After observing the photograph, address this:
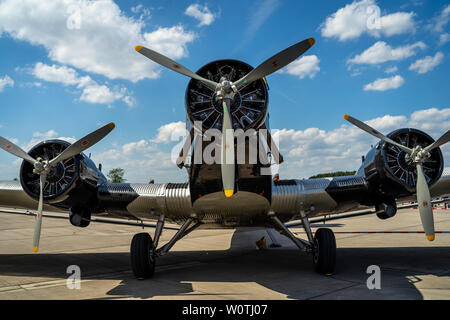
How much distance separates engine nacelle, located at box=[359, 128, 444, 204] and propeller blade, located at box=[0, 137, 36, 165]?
8.17 metres

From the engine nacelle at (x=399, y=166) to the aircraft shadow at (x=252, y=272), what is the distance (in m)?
2.04

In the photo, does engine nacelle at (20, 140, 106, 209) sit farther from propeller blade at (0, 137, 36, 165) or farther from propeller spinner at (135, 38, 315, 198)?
propeller spinner at (135, 38, 315, 198)

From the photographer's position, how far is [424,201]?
734 centimetres

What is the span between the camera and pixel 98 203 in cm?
916

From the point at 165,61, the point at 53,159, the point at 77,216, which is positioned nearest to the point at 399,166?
the point at 165,61

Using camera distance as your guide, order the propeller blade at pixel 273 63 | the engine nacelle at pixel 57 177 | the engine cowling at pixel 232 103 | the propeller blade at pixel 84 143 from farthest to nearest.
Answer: the engine nacelle at pixel 57 177 → the propeller blade at pixel 84 143 → the engine cowling at pixel 232 103 → the propeller blade at pixel 273 63

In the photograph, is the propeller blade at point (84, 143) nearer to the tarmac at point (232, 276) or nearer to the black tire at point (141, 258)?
the black tire at point (141, 258)

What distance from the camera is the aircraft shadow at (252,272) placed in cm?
627

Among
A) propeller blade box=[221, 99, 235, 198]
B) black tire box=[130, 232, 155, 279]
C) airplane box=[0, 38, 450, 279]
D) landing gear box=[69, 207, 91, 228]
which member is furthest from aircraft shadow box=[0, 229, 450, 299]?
propeller blade box=[221, 99, 235, 198]

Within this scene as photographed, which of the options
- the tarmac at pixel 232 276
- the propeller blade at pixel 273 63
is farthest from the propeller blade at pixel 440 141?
the propeller blade at pixel 273 63

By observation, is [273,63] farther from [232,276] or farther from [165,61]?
[232,276]
